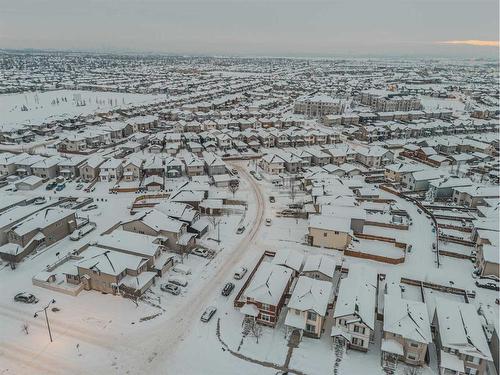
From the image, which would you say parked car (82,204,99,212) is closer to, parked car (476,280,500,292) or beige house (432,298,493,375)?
beige house (432,298,493,375)

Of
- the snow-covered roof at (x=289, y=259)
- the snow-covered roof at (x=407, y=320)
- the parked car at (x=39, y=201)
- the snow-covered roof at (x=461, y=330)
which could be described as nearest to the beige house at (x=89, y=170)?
the parked car at (x=39, y=201)

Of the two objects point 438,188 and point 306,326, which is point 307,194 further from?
point 306,326

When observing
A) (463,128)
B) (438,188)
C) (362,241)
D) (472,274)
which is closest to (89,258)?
(362,241)

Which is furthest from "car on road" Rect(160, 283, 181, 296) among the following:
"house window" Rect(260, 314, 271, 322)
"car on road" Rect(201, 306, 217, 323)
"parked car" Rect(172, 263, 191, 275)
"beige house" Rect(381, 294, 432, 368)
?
"beige house" Rect(381, 294, 432, 368)

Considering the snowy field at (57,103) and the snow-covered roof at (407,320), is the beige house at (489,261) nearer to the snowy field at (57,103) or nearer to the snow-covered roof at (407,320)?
the snow-covered roof at (407,320)

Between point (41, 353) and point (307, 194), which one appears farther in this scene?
point (307, 194)

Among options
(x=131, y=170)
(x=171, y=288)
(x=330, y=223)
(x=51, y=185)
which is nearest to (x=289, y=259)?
(x=330, y=223)

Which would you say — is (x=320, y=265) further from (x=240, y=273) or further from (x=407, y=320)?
(x=407, y=320)
